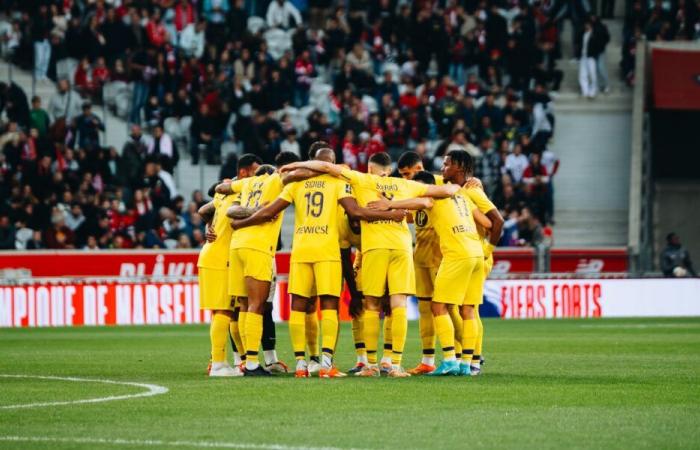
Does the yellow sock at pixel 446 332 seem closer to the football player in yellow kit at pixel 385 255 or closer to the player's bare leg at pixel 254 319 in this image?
the football player in yellow kit at pixel 385 255

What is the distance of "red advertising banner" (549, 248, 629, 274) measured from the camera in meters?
32.6

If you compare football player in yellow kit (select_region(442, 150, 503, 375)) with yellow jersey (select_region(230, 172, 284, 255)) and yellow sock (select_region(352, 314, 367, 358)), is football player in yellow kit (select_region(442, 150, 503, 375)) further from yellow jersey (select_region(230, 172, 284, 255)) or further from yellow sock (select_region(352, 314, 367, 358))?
yellow jersey (select_region(230, 172, 284, 255))

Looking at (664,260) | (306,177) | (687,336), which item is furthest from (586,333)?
(306,177)

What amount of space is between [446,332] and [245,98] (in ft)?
66.5

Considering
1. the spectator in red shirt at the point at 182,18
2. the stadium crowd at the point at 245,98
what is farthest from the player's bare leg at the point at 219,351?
the spectator in red shirt at the point at 182,18

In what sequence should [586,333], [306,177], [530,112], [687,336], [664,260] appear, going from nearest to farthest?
[306,177] < [687,336] < [586,333] < [664,260] < [530,112]

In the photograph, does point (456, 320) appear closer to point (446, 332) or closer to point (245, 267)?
point (446, 332)

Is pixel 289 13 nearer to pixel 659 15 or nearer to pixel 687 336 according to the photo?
pixel 659 15

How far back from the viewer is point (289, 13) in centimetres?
3716

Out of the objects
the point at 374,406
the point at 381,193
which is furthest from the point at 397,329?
the point at 374,406

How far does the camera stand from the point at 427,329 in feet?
52.5

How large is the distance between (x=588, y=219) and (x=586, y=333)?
1128cm

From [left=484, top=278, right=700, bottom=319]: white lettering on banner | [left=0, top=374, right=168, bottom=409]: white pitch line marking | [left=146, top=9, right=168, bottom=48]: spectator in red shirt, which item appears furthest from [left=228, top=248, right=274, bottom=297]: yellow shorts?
[left=146, top=9, right=168, bottom=48]: spectator in red shirt

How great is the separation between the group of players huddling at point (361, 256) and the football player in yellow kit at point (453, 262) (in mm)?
10
